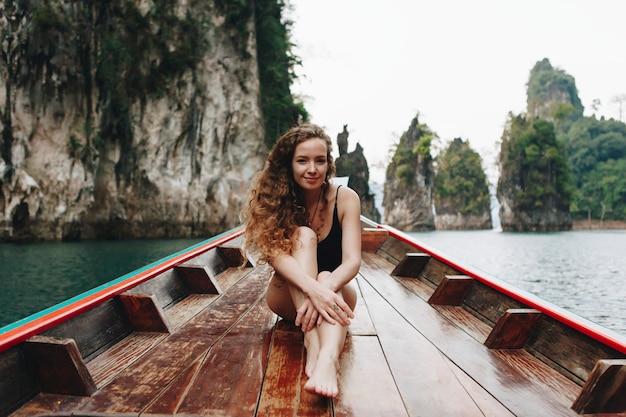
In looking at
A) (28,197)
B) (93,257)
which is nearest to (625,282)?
(93,257)

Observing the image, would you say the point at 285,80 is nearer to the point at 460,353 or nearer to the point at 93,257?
the point at 93,257

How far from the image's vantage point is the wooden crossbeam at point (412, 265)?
3379mm

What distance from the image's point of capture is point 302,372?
159cm

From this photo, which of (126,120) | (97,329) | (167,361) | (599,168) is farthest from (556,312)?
→ (599,168)

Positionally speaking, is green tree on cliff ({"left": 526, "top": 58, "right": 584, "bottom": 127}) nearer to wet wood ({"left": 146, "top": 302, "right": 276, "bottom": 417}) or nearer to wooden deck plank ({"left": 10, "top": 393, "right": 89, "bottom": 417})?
wet wood ({"left": 146, "top": 302, "right": 276, "bottom": 417})

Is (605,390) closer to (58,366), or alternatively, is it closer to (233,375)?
(233,375)

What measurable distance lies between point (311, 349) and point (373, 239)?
10.7ft

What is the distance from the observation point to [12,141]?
15.0 m

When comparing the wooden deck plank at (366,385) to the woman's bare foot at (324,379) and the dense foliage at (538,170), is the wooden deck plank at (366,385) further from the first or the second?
the dense foliage at (538,170)

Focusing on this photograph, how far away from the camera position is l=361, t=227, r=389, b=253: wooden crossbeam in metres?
4.80

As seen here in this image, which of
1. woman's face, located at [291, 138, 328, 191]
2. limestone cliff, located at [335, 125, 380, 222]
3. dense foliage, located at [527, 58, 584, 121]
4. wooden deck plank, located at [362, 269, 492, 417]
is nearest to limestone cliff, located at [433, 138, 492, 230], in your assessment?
dense foliage, located at [527, 58, 584, 121]

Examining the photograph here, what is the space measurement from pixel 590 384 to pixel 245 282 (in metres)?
2.31

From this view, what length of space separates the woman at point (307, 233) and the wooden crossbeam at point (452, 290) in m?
0.78

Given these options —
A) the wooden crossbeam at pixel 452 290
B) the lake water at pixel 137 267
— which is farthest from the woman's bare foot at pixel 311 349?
the lake water at pixel 137 267
